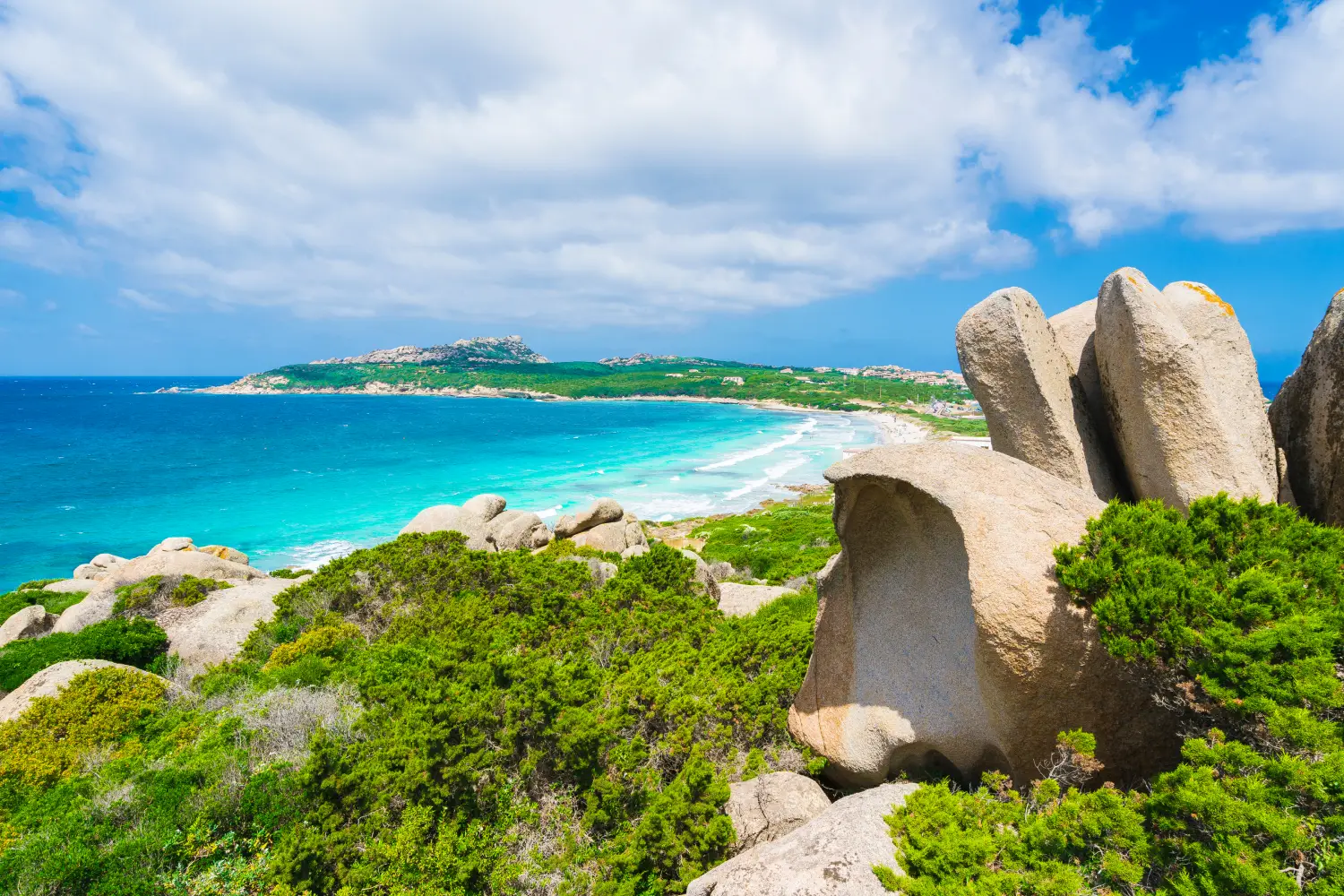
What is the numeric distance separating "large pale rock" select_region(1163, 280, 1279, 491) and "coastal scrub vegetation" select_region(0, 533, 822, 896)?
651cm

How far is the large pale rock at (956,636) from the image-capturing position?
5.93 metres

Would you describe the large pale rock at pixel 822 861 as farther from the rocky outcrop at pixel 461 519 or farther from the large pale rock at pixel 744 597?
the rocky outcrop at pixel 461 519

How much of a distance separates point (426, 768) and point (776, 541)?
2779 centimetres

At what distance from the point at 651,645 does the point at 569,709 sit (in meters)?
3.31

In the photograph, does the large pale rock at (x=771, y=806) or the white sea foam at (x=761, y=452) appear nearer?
the large pale rock at (x=771, y=806)

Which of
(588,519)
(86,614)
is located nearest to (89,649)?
(86,614)

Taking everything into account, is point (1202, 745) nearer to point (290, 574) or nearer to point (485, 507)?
point (485, 507)

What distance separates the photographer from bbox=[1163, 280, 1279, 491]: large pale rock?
6.91 m

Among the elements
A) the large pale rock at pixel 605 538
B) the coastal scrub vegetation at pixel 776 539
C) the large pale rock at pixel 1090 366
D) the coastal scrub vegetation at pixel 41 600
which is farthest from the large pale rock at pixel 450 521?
the large pale rock at pixel 1090 366

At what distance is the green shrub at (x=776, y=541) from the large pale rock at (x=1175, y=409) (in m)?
11.0

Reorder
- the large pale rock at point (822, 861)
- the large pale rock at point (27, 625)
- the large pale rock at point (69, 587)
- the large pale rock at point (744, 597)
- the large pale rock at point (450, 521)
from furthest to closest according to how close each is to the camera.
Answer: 1. the large pale rock at point (450, 521)
2. the large pale rock at point (69, 587)
3. the large pale rock at point (27, 625)
4. the large pale rock at point (744, 597)
5. the large pale rock at point (822, 861)

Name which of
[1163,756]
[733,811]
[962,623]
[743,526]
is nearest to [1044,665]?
[962,623]

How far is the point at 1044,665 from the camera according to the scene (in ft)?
19.3

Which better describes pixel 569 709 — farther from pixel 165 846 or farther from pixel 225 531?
pixel 225 531
